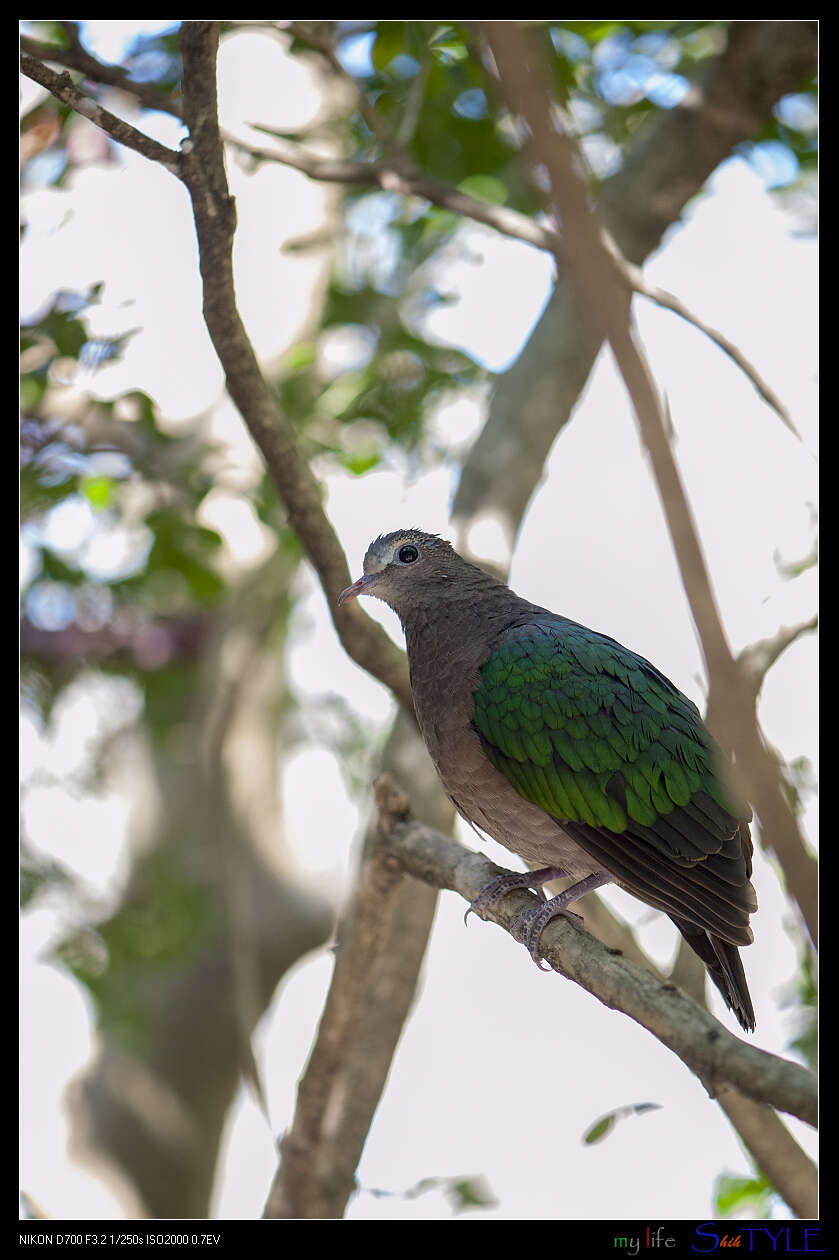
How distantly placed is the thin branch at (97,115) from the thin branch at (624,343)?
185 centimetres

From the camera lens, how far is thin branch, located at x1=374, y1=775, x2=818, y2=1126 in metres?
1.85

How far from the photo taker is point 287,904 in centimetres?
728

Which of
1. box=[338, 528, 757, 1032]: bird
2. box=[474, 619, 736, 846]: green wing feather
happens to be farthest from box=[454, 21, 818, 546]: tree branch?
box=[474, 619, 736, 846]: green wing feather

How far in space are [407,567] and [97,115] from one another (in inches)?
70.7

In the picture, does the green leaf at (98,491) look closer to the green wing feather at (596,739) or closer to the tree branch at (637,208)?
the tree branch at (637,208)

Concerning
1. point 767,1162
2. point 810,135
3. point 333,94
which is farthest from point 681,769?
point 333,94

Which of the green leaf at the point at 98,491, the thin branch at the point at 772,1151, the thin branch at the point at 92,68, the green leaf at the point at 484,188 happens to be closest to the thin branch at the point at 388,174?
the thin branch at the point at 92,68

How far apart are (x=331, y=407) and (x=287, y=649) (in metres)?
2.66

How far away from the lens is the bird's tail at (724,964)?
3225 millimetres

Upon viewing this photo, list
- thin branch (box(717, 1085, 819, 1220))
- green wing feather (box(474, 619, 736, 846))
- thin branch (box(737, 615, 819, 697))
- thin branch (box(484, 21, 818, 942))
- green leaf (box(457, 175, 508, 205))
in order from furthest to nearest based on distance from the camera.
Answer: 1. green leaf (box(457, 175, 508, 205))
2. thin branch (box(737, 615, 819, 697))
3. thin branch (box(717, 1085, 819, 1220))
4. green wing feather (box(474, 619, 736, 846))
5. thin branch (box(484, 21, 818, 942))

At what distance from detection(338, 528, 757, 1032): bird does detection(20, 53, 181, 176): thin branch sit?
168 cm

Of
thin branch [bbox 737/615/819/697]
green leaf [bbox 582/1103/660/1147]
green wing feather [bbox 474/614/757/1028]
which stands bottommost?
green leaf [bbox 582/1103/660/1147]

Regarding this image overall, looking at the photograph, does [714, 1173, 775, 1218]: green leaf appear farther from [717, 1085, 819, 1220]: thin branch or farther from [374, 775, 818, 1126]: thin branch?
[374, 775, 818, 1126]: thin branch

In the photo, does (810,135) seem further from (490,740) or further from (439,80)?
(490,740)
